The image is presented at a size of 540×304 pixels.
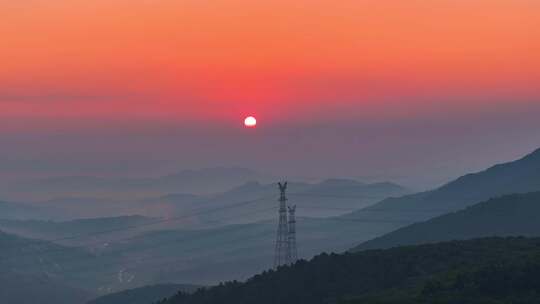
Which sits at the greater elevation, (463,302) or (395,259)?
(395,259)

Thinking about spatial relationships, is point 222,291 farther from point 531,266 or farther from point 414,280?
point 531,266

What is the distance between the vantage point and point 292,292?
144 metres

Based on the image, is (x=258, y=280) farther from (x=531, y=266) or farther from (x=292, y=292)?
(x=531, y=266)

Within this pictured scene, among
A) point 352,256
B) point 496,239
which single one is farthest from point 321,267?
point 496,239

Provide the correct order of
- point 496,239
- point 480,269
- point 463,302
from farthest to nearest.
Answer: point 496,239, point 480,269, point 463,302

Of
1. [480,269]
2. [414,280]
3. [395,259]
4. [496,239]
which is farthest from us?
[496,239]

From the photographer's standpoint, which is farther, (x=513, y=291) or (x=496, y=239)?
(x=496, y=239)

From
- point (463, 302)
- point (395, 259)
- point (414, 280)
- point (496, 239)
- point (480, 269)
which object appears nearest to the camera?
point (463, 302)

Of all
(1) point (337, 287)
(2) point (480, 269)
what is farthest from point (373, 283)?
(2) point (480, 269)

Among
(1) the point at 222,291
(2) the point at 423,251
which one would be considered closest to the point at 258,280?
(1) the point at 222,291

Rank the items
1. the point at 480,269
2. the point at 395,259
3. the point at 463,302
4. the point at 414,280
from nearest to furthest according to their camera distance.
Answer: the point at 463,302 → the point at 480,269 → the point at 414,280 → the point at 395,259

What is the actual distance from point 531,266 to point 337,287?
33.0 meters

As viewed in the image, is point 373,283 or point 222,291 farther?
point 222,291

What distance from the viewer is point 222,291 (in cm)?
15538
